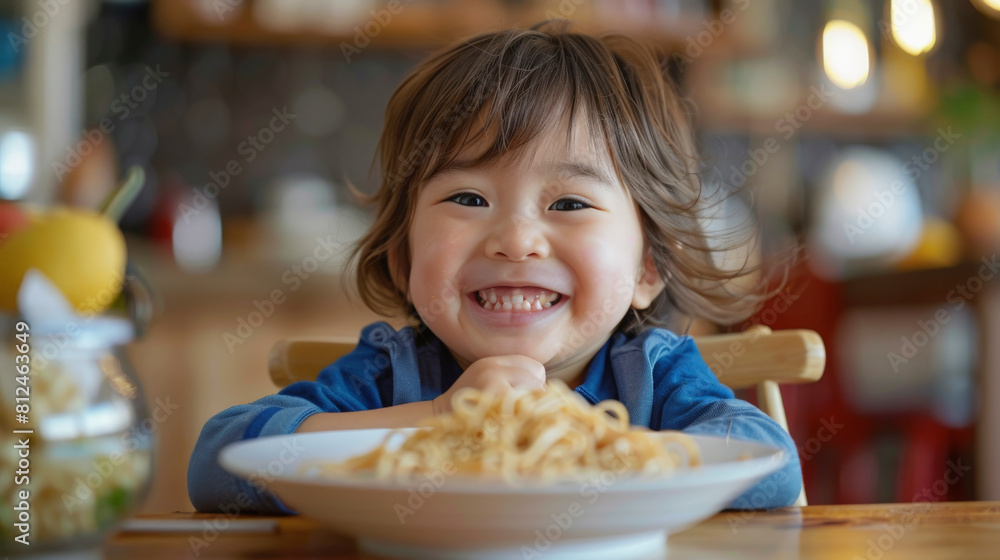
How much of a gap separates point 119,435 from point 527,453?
23 centimetres

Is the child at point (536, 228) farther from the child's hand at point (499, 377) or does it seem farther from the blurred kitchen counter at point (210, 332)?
the blurred kitchen counter at point (210, 332)

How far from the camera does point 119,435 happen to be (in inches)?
18.7

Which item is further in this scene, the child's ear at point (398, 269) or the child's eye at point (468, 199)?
the child's ear at point (398, 269)

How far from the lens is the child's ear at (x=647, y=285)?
1172mm

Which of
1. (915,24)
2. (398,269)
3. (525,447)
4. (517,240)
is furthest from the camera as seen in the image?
(915,24)

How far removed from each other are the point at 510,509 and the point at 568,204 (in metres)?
0.63

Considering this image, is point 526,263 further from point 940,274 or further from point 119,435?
point 940,274

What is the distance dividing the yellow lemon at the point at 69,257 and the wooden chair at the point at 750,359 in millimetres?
615

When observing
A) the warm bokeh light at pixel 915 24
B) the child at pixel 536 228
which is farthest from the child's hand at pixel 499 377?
the warm bokeh light at pixel 915 24

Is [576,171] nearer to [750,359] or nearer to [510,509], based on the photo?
[750,359]

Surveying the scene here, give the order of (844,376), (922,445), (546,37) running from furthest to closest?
(844,376)
(922,445)
(546,37)

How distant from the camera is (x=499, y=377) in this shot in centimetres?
83

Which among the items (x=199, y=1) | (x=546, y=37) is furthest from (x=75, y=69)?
(x=546, y=37)

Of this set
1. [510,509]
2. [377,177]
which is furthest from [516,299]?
[377,177]
